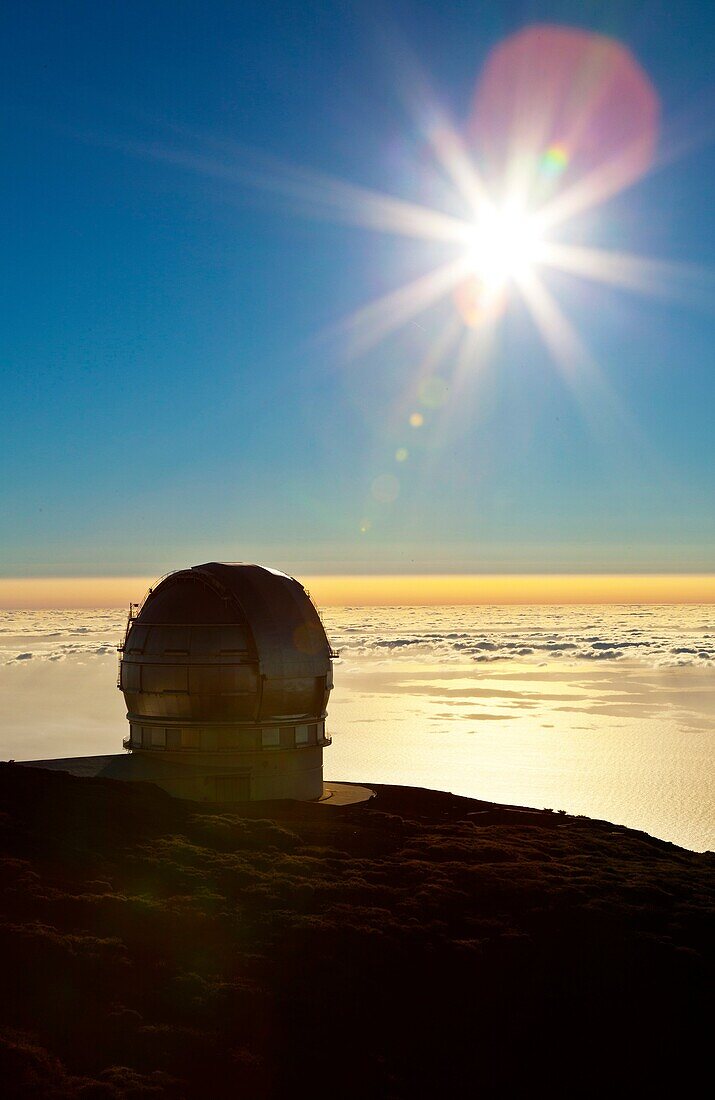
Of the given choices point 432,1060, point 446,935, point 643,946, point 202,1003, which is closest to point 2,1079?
point 202,1003

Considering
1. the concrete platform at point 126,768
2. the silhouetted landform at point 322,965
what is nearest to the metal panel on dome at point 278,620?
the concrete platform at point 126,768

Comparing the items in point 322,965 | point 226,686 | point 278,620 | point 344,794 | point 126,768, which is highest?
point 278,620

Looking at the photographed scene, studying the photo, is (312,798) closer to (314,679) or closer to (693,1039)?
(314,679)

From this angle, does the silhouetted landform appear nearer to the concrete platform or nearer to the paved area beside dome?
the concrete platform

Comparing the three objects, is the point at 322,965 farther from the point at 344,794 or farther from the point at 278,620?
the point at 344,794

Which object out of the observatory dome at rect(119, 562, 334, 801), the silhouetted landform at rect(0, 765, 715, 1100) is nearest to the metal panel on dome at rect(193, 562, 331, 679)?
the observatory dome at rect(119, 562, 334, 801)

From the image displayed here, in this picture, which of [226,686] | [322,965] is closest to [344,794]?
[226,686]
